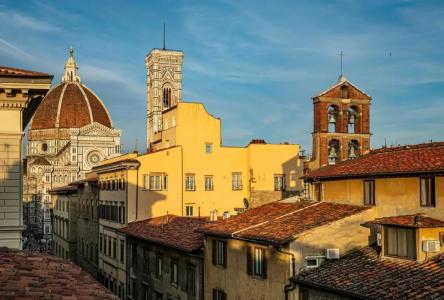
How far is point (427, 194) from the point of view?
903 inches

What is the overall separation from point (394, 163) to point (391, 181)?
1.32m

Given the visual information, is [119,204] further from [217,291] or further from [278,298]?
[278,298]

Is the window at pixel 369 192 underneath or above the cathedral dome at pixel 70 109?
underneath

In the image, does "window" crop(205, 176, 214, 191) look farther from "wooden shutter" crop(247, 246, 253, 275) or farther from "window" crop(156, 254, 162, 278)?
"wooden shutter" crop(247, 246, 253, 275)

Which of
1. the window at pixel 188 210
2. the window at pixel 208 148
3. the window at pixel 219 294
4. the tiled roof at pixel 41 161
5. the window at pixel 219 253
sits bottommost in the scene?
the window at pixel 219 294

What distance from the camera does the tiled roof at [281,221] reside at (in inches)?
981

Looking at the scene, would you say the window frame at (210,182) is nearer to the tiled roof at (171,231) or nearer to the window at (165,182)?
the window at (165,182)

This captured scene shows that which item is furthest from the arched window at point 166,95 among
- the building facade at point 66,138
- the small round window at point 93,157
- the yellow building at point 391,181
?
the yellow building at point 391,181

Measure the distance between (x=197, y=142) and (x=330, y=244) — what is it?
24.1 metres

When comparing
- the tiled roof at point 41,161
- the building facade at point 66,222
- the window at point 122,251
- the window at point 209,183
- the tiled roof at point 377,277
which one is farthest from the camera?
the tiled roof at point 41,161

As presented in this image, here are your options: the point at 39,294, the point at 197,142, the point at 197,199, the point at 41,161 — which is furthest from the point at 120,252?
the point at 41,161

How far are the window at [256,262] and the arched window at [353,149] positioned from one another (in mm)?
11724

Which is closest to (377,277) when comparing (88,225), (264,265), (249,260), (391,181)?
(391,181)

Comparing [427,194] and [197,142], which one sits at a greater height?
[197,142]
